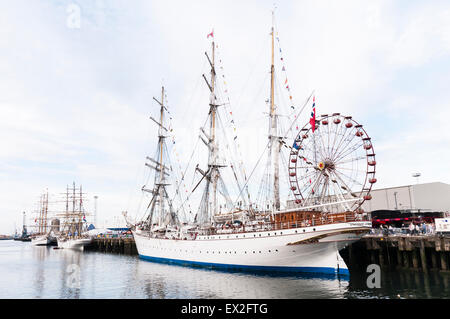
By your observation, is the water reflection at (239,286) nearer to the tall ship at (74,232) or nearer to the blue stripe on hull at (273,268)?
the blue stripe on hull at (273,268)

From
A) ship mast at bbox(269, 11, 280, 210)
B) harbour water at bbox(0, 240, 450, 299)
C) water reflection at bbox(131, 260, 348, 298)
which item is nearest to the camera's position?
harbour water at bbox(0, 240, 450, 299)

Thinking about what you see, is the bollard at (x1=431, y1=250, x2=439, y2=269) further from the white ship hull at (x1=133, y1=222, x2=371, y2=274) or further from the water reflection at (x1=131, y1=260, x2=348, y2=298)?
the water reflection at (x1=131, y1=260, x2=348, y2=298)

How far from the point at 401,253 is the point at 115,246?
59265 millimetres

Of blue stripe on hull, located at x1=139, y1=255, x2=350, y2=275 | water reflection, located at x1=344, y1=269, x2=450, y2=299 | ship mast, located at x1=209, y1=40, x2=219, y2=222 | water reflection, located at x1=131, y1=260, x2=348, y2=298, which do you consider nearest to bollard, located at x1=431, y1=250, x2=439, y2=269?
water reflection, located at x1=344, y1=269, x2=450, y2=299

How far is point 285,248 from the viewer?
27.1 meters

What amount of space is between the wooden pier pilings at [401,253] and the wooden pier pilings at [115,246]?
44911 mm

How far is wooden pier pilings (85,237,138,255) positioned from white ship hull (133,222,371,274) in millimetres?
35248

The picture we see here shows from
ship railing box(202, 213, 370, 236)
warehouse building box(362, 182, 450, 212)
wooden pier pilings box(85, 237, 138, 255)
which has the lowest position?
wooden pier pilings box(85, 237, 138, 255)

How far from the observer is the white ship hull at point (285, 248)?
25875mm

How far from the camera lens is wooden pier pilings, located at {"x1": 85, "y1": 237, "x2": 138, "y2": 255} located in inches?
2538

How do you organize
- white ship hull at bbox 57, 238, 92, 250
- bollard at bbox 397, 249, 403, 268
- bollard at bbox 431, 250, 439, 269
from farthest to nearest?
white ship hull at bbox 57, 238, 92, 250, bollard at bbox 397, 249, 403, 268, bollard at bbox 431, 250, 439, 269

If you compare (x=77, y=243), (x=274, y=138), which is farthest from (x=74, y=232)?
(x=274, y=138)

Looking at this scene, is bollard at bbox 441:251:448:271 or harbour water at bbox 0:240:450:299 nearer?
harbour water at bbox 0:240:450:299
